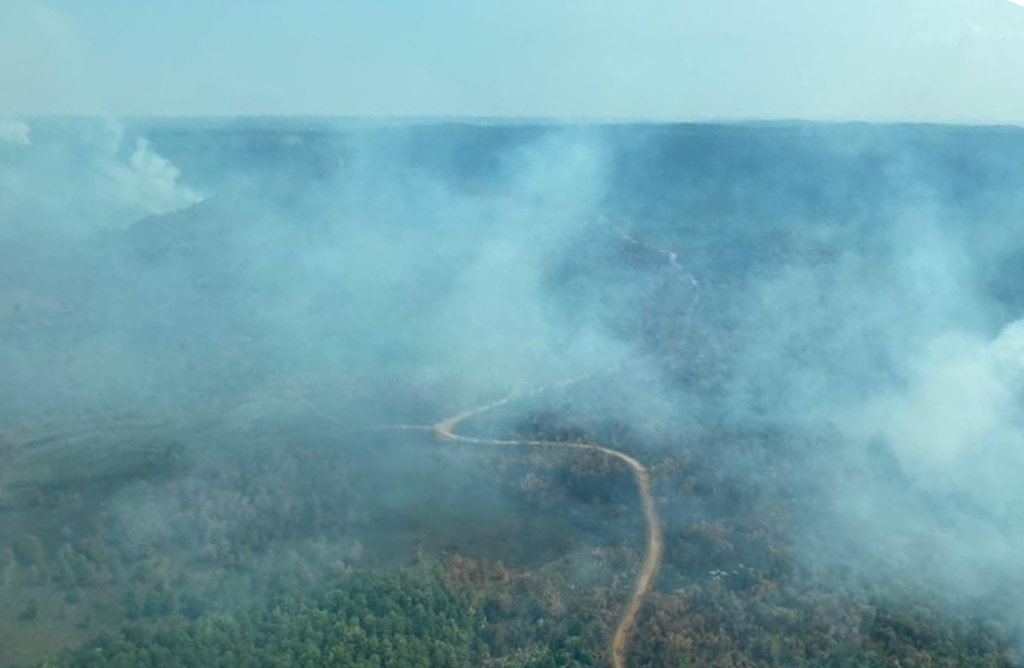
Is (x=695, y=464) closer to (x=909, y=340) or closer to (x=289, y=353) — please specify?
(x=909, y=340)

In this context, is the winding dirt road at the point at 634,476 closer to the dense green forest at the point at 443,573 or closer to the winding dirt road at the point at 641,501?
the winding dirt road at the point at 641,501

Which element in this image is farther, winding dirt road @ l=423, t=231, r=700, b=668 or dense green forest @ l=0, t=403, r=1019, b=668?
winding dirt road @ l=423, t=231, r=700, b=668

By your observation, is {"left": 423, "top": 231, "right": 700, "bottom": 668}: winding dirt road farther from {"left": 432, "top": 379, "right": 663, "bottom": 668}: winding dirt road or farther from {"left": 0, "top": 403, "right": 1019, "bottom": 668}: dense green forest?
{"left": 0, "top": 403, "right": 1019, "bottom": 668}: dense green forest

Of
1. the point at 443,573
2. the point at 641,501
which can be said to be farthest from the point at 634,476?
the point at 443,573

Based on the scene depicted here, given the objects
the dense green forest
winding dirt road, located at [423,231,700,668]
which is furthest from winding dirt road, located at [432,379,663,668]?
the dense green forest

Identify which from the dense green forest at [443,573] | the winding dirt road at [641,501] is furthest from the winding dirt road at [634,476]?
the dense green forest at [443,573]

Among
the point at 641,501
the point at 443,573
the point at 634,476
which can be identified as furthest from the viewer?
the point at 634,476

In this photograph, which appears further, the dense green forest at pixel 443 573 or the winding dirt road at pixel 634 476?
the winding dirt road at pixel 634 476

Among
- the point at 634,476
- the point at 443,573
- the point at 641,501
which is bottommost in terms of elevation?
the point at 443,573

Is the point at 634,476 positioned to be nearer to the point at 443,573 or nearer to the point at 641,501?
the point at 641,501

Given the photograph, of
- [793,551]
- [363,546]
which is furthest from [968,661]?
[363,546]

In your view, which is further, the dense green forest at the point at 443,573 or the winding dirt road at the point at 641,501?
the winding dirt road at the point at 641,501
